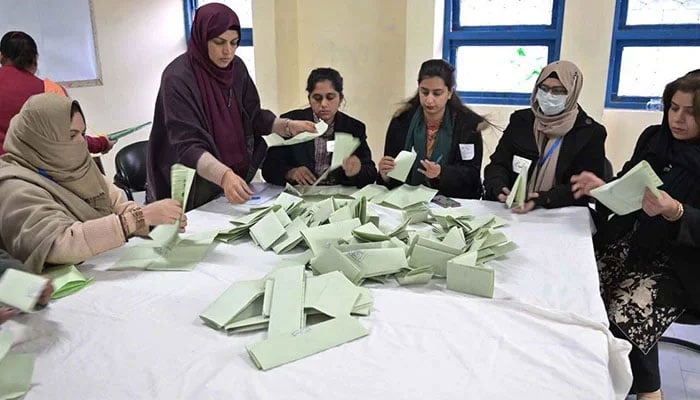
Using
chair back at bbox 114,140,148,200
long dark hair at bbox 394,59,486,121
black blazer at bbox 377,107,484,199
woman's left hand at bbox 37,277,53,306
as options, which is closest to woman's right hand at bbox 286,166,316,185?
black blazer at bbox 377,107,484,199

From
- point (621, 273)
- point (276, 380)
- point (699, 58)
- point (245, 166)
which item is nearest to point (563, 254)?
point (621, 273)

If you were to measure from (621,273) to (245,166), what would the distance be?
1478 mm

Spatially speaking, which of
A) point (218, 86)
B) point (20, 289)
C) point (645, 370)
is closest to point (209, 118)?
point (218, 86)

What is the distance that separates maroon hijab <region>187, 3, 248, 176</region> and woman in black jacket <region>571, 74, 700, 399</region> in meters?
1.29

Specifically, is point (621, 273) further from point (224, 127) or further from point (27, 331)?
point (27, 331)

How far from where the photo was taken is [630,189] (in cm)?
158

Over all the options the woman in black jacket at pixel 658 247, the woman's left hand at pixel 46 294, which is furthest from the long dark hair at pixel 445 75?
the woman's left hand at pixel 46 294

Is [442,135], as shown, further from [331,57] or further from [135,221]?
[331,57]

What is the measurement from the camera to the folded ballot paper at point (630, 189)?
1.50 meters

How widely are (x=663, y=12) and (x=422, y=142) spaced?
182 centimetres

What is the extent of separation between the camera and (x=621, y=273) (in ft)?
6.20

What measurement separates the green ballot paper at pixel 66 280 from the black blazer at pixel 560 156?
1457 mm

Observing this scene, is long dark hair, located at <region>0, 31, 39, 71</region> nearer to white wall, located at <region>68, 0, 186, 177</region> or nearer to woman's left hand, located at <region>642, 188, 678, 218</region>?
white wall, located at <region>68, 0, 186, 177</region>

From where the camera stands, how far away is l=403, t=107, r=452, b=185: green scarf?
239 centimetres
